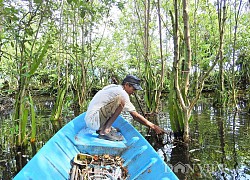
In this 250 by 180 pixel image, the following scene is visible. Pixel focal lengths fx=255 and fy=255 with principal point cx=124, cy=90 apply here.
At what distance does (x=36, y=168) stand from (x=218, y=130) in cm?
457

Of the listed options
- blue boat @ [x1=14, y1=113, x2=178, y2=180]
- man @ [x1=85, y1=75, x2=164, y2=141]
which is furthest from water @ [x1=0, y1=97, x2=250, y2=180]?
man @ [x1=85, y1=75, x2=164, y2=141]

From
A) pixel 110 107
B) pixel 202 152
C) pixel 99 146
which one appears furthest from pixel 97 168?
pixel 202 152

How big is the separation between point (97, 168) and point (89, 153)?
0.60 m

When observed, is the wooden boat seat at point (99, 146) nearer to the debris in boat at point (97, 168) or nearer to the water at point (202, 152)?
the debris in boat at point (97, 168)

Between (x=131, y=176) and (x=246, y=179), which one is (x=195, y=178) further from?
(x=131, y=176)

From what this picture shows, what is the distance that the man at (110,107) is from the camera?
12.2ft

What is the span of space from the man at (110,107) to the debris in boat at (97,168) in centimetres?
59

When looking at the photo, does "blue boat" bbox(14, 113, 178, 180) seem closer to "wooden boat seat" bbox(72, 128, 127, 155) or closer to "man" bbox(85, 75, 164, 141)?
"wooden boat seat" bbox(72, 128, 127, 155)

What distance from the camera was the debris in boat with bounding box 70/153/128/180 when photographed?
100 inches

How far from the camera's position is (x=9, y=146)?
490 cm

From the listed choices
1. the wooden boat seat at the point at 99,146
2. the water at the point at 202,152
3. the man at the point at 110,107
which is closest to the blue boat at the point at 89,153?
the wooden boat seat at the point at 99,146

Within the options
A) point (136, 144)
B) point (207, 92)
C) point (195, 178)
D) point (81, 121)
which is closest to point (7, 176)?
point (81, 121)

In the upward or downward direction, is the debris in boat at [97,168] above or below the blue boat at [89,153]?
below

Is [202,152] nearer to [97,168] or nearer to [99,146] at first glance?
[99,146]
